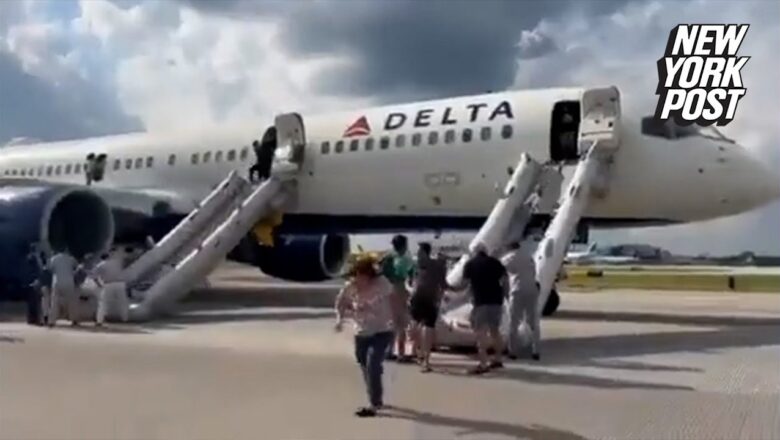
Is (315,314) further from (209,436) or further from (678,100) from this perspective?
(209,436)

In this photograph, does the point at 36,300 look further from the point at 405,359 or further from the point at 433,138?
the point at 405,359

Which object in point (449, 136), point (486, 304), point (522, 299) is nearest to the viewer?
point (486, 304)

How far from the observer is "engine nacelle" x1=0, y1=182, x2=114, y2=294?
17.1 metres

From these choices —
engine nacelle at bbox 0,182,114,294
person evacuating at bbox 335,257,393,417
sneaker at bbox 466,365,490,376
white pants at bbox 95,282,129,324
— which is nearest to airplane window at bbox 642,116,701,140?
sneaker at bbox 466,365,490,376

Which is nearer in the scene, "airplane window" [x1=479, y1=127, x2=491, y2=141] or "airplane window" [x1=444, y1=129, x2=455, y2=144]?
"airplane window" [x1=479, y1=127, x2=491, y2=141]

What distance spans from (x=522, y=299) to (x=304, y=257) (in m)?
12.1

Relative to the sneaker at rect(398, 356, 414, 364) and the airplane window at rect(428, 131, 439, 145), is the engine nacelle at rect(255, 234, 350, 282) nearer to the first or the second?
the airplane window at rect(428, 131, 439, 145)

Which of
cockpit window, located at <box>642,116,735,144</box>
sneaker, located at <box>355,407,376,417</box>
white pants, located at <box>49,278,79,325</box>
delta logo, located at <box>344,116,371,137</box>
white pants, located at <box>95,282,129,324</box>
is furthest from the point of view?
delta logo, located at <box>344,116,371,137</box>

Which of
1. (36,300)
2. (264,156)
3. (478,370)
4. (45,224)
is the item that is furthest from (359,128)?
(478,370)

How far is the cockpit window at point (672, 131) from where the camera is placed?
14688 millimetres

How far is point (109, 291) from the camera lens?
15359 millimetres

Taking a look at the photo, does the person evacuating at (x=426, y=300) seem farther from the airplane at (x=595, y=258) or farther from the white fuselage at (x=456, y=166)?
the airplane at (x=595, y=258)

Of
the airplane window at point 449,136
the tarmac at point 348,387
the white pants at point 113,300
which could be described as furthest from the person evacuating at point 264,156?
the tarmac at point 348,387

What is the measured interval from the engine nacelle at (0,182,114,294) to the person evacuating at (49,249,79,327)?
5.77ft
